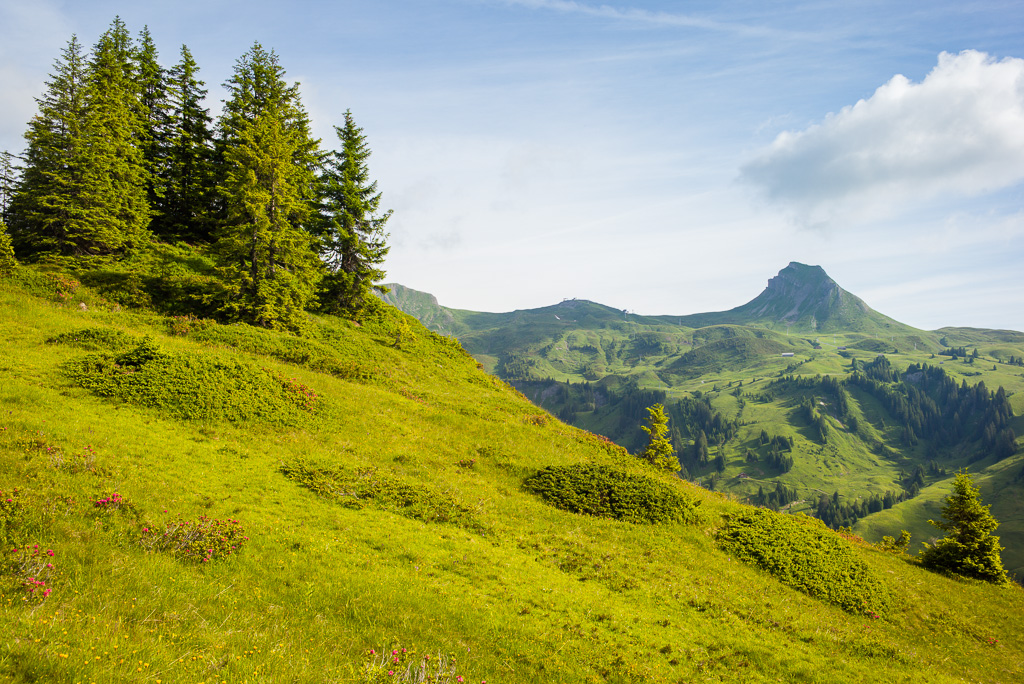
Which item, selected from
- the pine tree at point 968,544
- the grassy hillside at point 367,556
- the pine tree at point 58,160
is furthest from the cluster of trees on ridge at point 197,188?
the pine tree at point 968,544

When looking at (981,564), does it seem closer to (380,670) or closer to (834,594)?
(834,594)

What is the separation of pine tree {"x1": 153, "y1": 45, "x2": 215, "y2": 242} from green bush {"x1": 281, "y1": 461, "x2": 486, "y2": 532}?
39081 millimetres

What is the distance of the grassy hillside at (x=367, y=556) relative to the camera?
26.4 feet

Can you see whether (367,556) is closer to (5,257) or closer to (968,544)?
(968,544)

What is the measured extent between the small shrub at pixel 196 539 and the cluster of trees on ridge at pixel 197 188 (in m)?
26.6

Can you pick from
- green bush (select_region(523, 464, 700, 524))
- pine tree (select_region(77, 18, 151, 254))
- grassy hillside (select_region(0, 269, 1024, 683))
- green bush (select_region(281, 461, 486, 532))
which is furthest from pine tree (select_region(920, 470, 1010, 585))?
pine tree (select_region(77, 18, 151, 254))

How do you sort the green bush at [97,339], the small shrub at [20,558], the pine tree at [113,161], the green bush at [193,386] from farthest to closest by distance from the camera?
the pine tree at [113,161] < the green bush at [97,339] < the green bush at [193,386] < the small shrub at [20,558]

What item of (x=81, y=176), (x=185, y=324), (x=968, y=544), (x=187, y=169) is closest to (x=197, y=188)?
(x=187, y=169)

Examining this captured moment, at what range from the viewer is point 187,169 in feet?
153

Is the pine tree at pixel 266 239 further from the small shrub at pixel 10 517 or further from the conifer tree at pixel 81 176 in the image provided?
the small shrub at pixel 10 517

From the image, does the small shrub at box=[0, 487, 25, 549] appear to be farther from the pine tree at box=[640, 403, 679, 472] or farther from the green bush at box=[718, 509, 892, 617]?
the pine tree at box=[640, 403, 679, 472]

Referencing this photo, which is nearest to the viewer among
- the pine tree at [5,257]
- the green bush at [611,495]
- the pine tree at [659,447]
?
the green bush at [611,495]

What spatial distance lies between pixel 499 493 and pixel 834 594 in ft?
46.4

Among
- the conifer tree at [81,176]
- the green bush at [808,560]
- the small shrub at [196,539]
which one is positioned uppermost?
the conifer tree at [81,176]
